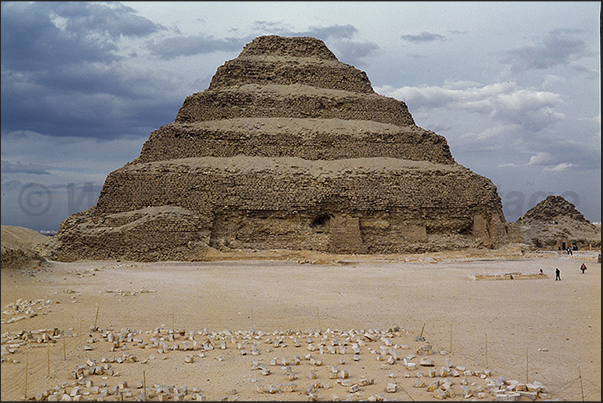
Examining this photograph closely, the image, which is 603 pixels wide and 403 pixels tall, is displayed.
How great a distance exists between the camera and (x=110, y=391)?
6352 mm

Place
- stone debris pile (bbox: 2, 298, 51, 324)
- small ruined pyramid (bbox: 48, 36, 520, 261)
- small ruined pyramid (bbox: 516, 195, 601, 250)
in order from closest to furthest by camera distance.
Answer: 1. stone debris pile (bbox: 2, 298, 51, 324)
2. small ruined pyramid (bbox: 48, 36, 520, 261)
3. small ruined pyramid (bbox: 516, 195, 601, 250)

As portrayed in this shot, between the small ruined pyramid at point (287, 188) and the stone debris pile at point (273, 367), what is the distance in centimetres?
1753

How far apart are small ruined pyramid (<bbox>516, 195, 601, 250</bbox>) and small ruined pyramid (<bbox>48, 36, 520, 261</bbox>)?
17.9m

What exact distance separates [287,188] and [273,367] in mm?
22688

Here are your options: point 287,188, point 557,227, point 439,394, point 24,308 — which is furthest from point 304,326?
point 557,227

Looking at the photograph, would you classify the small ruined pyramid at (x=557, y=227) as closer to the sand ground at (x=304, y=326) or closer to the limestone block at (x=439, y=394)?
the sand ground at (x=304, y=326)

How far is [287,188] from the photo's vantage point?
98.2 ft

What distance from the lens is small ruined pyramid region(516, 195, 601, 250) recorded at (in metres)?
48.2

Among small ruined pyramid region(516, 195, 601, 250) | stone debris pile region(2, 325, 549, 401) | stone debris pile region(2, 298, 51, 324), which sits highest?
small ruined pyramid region(516, 195, 601, 250)

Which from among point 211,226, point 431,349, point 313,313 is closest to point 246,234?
point 211,226

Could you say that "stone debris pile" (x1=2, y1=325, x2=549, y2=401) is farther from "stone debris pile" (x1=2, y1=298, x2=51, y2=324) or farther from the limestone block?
"stone debris pile" (x1=2, y1=298, x2=51, y2=324)

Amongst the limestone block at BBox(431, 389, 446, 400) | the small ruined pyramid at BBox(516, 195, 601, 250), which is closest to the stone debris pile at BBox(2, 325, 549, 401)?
the limestone block at BBox(431, 389, 446, 400)

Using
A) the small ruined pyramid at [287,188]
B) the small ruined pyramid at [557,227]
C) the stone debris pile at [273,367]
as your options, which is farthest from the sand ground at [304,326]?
the small ruined pyramid at [557,227]

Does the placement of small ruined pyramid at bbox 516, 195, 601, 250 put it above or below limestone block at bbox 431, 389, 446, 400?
above
